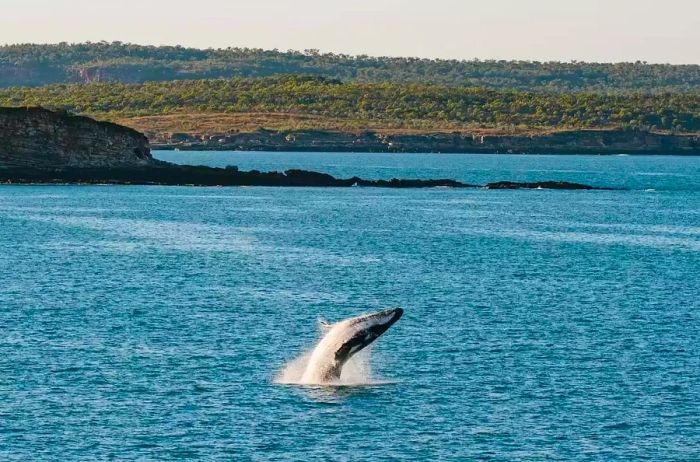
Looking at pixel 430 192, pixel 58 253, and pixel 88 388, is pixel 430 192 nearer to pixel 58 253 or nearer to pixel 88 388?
pixel 58 253

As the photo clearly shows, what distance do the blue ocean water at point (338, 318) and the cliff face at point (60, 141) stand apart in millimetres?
35521

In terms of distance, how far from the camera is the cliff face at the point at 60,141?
15925cm

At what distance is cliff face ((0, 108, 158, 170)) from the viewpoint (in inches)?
6270

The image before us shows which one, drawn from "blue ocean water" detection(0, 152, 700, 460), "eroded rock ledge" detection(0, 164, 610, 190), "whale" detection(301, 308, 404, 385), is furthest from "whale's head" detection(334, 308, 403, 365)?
"eroded rock ledge" detection(0, 164, 610, 190)

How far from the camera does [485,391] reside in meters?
53.3

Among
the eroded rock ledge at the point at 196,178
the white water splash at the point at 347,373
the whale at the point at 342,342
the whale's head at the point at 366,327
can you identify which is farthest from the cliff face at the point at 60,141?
the whale's head at the point at 366,327

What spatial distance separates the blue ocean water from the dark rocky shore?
36.1m

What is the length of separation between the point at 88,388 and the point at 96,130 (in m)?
115

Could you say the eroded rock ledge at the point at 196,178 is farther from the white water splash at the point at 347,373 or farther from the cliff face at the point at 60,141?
the white water splash at the point at 347,373

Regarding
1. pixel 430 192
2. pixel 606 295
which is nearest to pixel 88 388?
pixel 606 295

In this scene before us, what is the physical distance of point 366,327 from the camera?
1986 inches

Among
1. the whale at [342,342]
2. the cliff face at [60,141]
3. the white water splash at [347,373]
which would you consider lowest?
the white water splash at [347,373]

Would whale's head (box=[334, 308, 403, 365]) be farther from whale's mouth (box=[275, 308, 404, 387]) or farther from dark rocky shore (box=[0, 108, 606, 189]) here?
dark rocky shore (box=[0, 108, 606, 189])

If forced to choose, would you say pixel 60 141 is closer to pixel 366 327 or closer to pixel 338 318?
pixel 338 318
